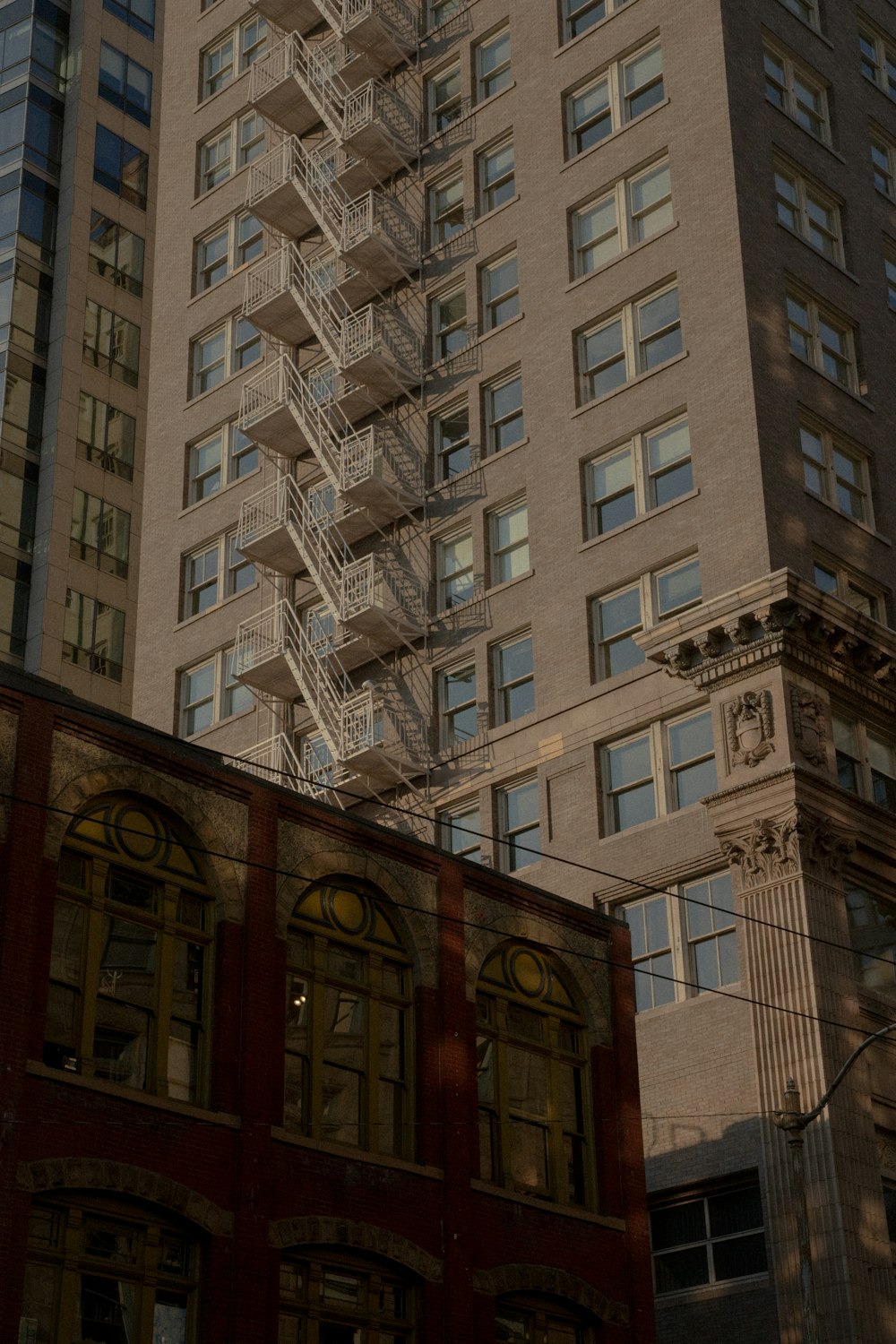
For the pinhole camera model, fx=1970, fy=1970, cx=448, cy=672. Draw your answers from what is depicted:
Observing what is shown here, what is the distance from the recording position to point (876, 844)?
36656 millimetres

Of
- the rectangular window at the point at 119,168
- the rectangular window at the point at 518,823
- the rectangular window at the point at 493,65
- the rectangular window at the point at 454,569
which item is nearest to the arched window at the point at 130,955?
the rectangular window at the point at 518,823

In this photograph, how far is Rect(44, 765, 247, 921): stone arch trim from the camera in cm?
2328

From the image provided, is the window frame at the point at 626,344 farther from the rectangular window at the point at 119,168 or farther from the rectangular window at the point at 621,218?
the rectangular window at the point at 119,168

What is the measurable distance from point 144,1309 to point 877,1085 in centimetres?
1657

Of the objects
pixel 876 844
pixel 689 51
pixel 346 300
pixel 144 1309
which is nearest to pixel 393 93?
pixel 346 300

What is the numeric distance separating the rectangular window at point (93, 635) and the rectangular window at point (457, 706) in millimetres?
18389

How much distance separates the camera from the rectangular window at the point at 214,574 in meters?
51.0

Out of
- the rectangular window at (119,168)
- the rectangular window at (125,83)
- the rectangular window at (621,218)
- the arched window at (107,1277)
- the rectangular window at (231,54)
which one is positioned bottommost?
the arched window at (107,1277)

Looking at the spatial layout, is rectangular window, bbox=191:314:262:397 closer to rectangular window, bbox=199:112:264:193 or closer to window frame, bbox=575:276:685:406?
rectangular window, bbox=199:112:264:193

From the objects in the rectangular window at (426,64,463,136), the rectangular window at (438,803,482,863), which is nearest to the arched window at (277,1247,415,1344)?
the rectangular window at (438,803,482,863)

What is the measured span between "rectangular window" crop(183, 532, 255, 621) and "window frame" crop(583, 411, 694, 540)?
38.8 feet

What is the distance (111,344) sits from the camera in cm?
6322

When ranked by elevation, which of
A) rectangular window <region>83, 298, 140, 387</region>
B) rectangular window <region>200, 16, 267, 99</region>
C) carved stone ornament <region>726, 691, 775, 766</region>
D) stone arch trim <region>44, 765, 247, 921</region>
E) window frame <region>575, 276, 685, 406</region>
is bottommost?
stone arch trim <region>44, 765, 247, 921</region>

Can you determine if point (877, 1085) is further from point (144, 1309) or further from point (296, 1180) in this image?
point (144, 1309)
